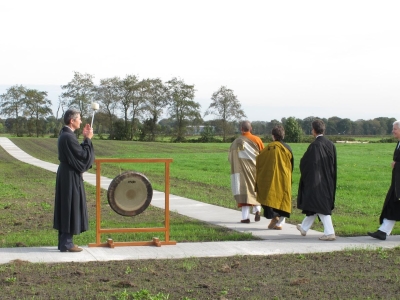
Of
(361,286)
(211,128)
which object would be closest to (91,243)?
(361,286)

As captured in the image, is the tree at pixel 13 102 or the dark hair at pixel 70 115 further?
the tree at pixel 13 102

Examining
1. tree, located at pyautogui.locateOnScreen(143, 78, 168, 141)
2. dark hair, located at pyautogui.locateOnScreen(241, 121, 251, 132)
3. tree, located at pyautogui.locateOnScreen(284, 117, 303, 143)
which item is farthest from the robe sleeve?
tree, located at pyautogui.locateOnScreen(143, 78, 168, 141)

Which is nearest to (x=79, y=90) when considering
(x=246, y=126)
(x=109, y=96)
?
(x=109, y=96)

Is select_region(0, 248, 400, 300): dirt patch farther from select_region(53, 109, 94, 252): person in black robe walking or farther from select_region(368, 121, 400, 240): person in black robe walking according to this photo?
select_region(368, 121, 400, 240): person in black robe walking

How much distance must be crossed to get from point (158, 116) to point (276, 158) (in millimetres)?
71135

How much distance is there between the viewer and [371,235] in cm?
999

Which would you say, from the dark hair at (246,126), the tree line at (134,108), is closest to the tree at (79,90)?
the tree line at (134,108)

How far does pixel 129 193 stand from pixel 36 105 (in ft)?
256

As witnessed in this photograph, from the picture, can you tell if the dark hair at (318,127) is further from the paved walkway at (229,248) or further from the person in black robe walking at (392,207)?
the paved walkway at (229,248)

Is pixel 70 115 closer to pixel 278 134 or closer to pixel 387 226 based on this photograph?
pixel 278 134

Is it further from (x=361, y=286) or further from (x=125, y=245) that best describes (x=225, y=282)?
(x=125, y=245)

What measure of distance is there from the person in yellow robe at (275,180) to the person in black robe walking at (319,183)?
19.8 inches

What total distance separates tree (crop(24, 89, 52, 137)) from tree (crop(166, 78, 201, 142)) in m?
17.1

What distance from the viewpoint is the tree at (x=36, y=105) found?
273 ft
